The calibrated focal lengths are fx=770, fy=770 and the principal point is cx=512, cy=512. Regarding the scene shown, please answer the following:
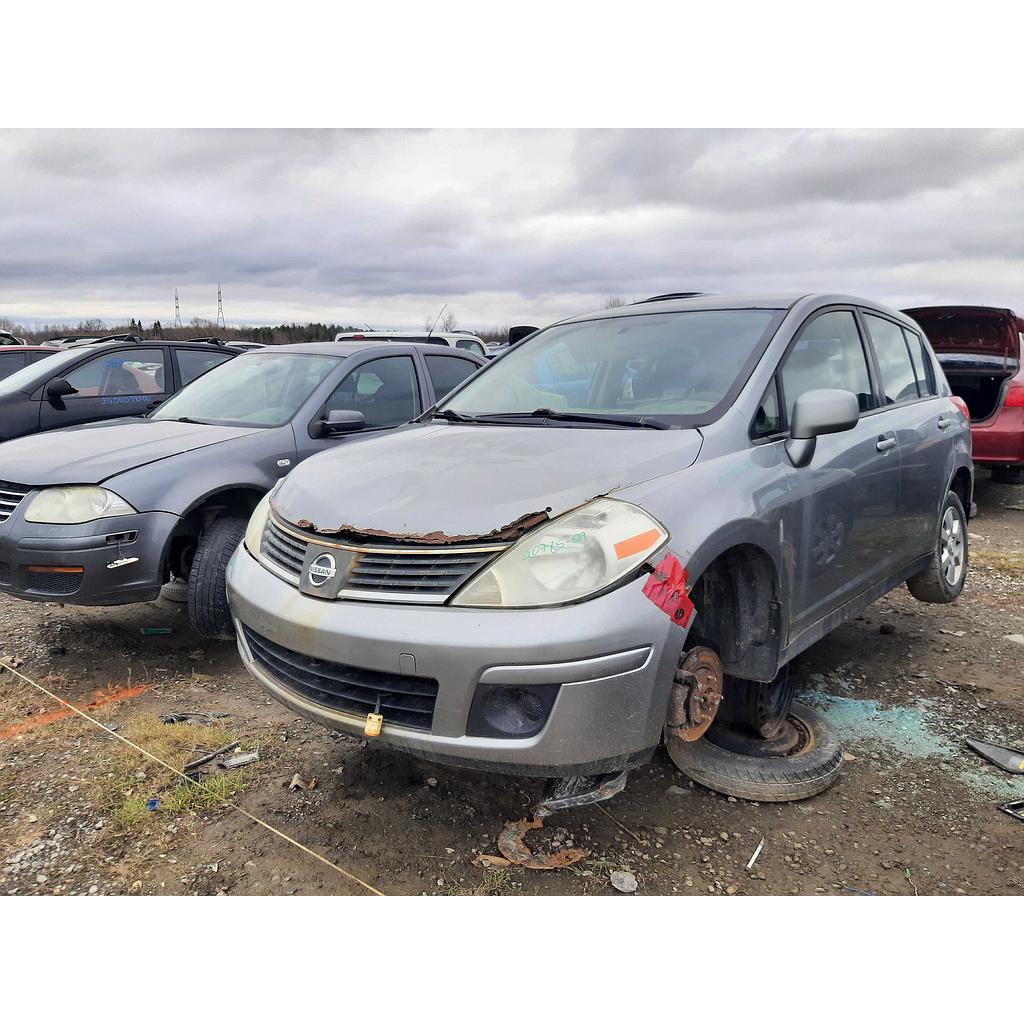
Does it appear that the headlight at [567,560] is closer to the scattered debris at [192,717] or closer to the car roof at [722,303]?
the car roof at [722,303]

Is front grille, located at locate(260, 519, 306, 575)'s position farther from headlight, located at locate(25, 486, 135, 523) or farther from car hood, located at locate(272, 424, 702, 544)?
headlight, located at locate(25, 486, 135, 523)

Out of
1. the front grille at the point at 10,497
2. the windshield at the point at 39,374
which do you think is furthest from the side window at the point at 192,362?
the front grille at the point at 10,497

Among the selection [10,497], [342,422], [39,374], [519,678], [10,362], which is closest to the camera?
[519,678]

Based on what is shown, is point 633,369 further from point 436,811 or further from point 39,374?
point 39,374

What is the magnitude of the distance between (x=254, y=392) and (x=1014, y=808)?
4.38m

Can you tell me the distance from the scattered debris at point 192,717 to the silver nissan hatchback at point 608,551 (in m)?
0.79

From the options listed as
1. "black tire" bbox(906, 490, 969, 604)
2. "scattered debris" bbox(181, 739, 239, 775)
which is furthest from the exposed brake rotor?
"black tire" bbox(906, 490, 969, 604)

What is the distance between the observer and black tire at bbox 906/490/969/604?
403 cm

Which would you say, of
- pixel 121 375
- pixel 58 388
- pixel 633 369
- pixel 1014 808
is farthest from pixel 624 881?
pixel 121 375

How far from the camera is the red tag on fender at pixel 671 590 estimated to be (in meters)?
2.05

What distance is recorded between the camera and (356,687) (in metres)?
2.22

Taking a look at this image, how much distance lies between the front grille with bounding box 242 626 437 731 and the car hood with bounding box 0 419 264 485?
189 centimetres

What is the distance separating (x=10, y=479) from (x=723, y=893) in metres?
3.68

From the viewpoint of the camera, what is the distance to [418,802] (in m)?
2.62
